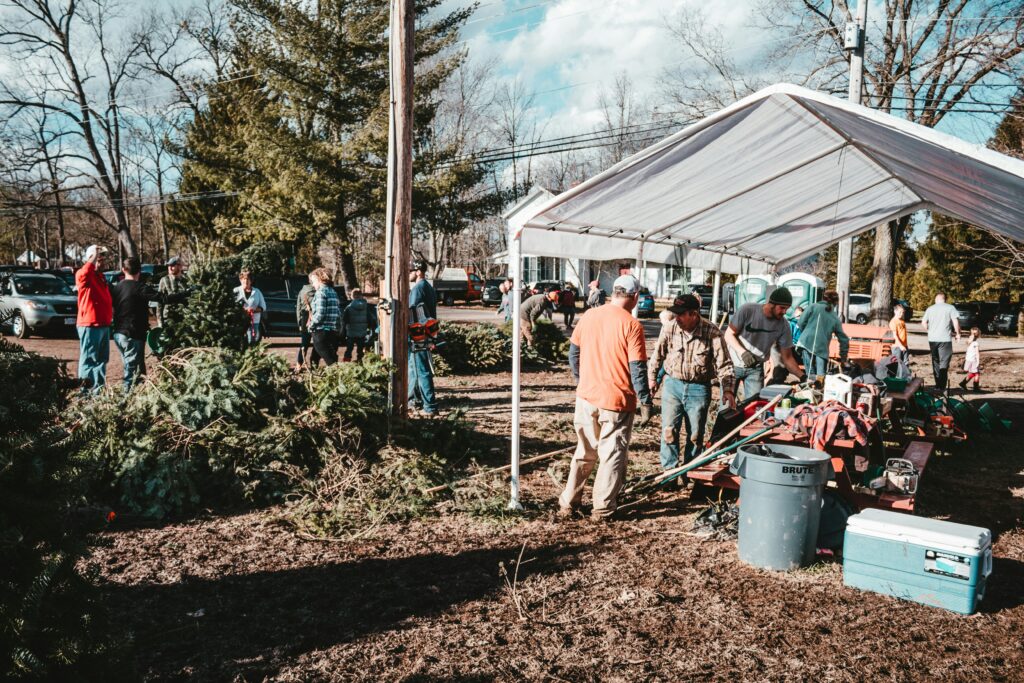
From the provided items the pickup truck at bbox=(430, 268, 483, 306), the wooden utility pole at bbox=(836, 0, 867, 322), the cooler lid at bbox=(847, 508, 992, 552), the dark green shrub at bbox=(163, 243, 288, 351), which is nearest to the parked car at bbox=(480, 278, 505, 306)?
the pickup truck at bbox=(430, 268, 483, 306)

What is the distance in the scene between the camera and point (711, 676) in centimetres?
369

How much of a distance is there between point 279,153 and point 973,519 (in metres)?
24.0

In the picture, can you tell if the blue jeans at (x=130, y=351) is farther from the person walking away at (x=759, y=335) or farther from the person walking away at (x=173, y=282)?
the person walking away at (x=759, y=335)

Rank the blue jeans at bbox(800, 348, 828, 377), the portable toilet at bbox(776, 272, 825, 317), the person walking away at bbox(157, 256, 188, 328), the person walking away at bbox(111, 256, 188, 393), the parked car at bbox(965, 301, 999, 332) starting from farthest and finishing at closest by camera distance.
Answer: the parked car at bbox(965, 301, 999, 332), the portable toilet at bbox(776, 272, 825, 317), the blue jeans at bbox(800, 348, 828, 377), the person walking away at bbox(157, 256, 188, 328), the person walking away at bbox(111, 256, 188, 393)

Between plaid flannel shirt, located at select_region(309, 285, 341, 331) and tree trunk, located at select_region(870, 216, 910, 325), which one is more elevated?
tree trunk, located at select_region(870, 216, 910, 325)

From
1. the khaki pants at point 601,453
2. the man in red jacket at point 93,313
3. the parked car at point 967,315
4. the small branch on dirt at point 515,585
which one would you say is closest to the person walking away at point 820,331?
the khaki pants at point 601,453

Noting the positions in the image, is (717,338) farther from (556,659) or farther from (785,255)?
(785,255)

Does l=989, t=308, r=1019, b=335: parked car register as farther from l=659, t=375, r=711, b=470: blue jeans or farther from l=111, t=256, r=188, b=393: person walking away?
l=111, t=256, r=188, b=393: person walking away

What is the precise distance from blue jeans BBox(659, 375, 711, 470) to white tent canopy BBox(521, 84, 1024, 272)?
180 centimetres

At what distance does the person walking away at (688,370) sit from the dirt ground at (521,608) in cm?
96

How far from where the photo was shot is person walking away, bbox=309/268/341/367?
10.5m

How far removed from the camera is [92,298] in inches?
351

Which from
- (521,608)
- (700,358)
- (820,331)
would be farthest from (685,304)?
(820,331)

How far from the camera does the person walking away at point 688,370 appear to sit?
6.86 metres
